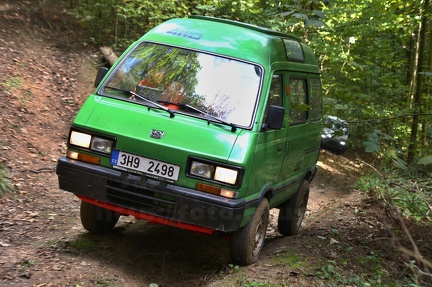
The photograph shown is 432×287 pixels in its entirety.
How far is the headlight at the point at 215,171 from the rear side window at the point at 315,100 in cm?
273

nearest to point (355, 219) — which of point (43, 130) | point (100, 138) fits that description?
point (100, 138)

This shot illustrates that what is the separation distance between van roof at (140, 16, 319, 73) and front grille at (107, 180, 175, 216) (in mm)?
1736

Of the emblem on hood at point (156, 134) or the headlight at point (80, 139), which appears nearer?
Answer: the emblem on hood at point (156, 134)

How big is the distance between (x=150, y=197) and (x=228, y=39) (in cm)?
204

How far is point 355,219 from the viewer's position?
7.45 meters

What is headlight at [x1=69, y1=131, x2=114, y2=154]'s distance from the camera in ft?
15.0

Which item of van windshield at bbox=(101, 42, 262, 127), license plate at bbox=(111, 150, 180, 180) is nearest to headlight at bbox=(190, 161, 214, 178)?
license plate at bbox=(111, 150, 180, 180)

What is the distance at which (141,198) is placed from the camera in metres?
4.52

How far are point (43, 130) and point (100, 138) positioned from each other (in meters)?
5.20

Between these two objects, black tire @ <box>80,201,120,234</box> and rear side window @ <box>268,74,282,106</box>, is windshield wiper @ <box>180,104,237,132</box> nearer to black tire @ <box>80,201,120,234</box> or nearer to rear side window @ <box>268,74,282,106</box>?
rear side window @ <box>268,74,282,106</box>

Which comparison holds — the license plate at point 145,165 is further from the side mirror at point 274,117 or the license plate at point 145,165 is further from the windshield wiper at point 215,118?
the side mirror at point 274,117

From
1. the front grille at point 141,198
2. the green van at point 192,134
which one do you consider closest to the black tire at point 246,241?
the green van at point 192,134

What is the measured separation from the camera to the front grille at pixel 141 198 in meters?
4.45

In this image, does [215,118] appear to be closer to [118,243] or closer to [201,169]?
[201,169]
